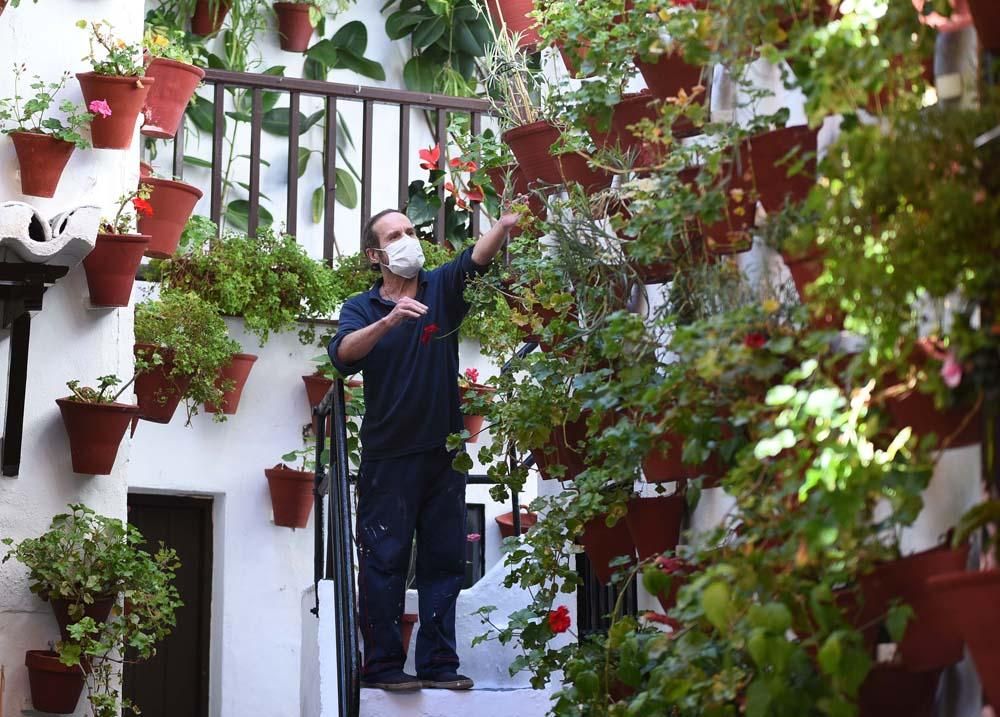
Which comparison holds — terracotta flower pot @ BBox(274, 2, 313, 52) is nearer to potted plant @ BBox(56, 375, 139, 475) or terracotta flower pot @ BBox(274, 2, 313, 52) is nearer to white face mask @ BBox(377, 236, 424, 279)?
potted plant @ BBox(56, 375, 139, 475)

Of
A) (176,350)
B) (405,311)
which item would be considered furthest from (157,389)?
(405,311)

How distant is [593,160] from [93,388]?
262 cm

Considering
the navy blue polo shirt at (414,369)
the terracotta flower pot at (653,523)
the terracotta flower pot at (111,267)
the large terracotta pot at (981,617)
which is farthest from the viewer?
the terracotta flower pot at (111,267)

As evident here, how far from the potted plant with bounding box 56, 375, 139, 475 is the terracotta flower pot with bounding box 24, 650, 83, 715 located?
0.70m

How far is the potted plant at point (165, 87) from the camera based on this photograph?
615 cm

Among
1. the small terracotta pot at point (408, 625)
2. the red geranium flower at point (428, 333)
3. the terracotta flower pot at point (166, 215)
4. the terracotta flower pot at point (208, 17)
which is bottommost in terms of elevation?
the small terracotta pot at point (408, 625)

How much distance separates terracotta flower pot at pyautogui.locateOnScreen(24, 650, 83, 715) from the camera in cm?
533

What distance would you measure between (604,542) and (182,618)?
379 cm

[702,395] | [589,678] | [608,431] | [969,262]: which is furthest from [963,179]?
[589,678]

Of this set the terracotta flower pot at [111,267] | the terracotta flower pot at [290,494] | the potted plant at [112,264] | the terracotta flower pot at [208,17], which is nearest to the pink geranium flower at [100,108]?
the potted plant at [112,264]

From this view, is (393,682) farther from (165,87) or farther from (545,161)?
(165,87)

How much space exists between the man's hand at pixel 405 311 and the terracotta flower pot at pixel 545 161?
489 mm

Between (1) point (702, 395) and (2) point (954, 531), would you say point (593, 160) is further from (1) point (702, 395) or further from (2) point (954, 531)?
(2) point (954, 531)

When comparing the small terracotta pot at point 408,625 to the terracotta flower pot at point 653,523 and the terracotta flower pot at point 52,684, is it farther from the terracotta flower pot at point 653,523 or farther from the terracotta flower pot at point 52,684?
the terracotta flower pot at point 653,523
